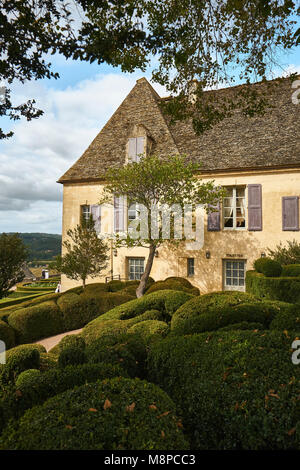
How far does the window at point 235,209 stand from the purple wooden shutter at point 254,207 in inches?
19.8

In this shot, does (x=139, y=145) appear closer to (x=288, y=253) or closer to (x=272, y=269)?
(x=288, y=253)

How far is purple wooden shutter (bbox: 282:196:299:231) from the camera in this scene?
12.9m

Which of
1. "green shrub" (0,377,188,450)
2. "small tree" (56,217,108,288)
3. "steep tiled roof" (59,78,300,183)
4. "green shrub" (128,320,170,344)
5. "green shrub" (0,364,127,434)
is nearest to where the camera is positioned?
"green shrub" (0,377,188,450)

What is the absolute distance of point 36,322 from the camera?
8891mm

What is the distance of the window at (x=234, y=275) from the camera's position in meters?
14.0

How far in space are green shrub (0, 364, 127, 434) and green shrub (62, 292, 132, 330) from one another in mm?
6418

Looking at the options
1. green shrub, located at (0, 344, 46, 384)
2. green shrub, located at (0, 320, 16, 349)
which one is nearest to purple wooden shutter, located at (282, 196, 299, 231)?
green shrub, located at (0, 320, 16, 349)

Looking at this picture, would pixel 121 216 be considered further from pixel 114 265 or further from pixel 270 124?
pixel 270 124

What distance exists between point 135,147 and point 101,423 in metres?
15.0

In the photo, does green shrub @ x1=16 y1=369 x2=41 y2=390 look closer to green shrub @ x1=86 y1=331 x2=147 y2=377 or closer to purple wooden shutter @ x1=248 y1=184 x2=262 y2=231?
green shrub @ x1=86 y1=331 x2=147 y2=377

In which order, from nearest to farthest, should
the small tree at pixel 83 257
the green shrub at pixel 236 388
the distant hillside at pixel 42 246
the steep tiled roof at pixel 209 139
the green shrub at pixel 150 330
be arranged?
1. the green shrub at pixel 236 388
2. the green shrub at pixel 150 330
3. the small tree at pixel 83 257
4. the steep tiled roof at pixel 209 139
5. the distant hillside at pixel 42 246

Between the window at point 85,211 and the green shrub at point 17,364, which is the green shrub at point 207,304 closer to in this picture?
the green shrub at point 17,364

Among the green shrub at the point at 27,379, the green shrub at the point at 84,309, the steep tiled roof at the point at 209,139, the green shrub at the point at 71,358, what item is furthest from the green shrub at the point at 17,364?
the steep tiled roof at the point at 209,139

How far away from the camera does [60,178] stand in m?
16.8
